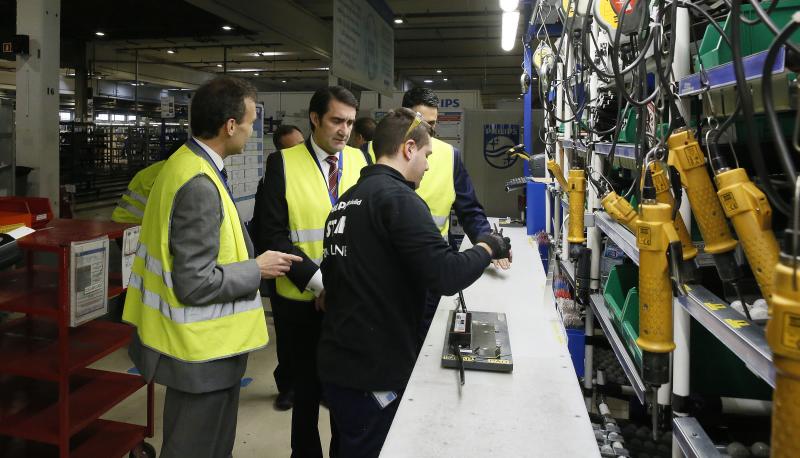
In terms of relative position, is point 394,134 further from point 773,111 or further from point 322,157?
point 773,111

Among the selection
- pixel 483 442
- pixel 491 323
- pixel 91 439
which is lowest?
pixel 91 439

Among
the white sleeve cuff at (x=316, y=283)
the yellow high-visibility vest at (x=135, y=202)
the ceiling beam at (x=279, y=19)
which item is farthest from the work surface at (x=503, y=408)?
the ceiling beam at (x=279, y=19)

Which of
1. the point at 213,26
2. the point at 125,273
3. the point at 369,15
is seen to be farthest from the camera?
the point at 213,26

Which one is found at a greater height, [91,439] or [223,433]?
[223,433]

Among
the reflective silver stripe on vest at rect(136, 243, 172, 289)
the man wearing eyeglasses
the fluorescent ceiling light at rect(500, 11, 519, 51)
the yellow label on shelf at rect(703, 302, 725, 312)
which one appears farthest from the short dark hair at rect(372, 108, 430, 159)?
the fluorescent ceiling light at rect(500, 11, 519, 51)

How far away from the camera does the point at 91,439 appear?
105 inches

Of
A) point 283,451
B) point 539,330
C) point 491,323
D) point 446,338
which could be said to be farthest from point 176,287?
point 283,451

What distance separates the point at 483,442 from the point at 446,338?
0.61 m

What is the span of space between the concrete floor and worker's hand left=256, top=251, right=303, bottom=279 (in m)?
1.41

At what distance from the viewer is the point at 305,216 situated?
2.47 metres

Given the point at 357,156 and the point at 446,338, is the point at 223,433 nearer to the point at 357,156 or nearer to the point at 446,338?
the point at 446,338

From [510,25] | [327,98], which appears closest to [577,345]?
[327,98]

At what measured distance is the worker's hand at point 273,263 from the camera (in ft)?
6.60

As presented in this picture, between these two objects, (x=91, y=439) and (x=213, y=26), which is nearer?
(x=91, y=439)
